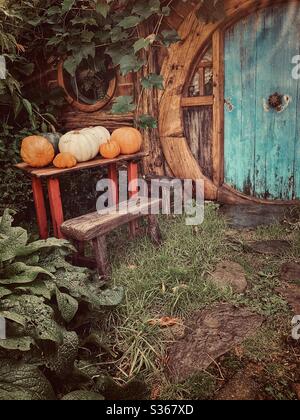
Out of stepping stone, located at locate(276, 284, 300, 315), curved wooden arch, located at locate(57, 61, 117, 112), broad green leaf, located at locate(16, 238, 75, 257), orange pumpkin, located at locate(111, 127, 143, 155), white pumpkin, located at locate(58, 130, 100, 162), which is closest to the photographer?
broad green leaf, located at locate(16, 238, 75, 257)

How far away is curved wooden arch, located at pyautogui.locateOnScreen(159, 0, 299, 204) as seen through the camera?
395 centimetres

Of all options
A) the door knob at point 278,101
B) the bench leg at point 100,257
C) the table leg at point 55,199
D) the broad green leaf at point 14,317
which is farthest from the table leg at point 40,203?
the door knob at point 278,101

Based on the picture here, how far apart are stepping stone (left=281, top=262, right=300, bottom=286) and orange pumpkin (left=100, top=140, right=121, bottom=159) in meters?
2.05

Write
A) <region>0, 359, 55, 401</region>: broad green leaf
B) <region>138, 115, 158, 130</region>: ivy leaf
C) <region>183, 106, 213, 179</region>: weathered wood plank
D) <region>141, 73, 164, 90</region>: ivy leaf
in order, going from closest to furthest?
<region>0, 359, 55, 401</region>: broad green leaf → <region>141, 73, 164, 90</region>: ivy leaf → <region>183, 106, 213, 179</region>: weathered wood plank → <region>138, 115, 158, 130</region>: ivy leaf

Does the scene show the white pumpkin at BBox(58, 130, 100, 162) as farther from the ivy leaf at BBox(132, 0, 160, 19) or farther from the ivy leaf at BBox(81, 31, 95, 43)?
the ivy leaf at BBox(132, 0, 160, 19)

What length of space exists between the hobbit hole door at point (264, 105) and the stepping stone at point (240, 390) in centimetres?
274

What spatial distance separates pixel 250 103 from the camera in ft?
13.5

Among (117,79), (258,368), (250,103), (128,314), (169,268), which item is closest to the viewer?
(258,368)

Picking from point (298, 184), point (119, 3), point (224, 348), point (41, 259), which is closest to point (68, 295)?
point (41, 259)

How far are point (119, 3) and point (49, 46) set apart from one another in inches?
44.9

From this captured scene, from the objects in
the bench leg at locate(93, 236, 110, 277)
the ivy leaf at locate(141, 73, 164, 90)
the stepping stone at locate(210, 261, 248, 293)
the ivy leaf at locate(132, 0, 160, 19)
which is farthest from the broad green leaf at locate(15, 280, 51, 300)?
the ivy leaf at locate(132, 0, 160, 19)

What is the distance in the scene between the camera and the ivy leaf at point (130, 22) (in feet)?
13.2

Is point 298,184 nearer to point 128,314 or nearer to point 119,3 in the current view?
point 128,314

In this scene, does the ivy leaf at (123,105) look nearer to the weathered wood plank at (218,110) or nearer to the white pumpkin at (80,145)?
the white pumpkin at (80,145)
